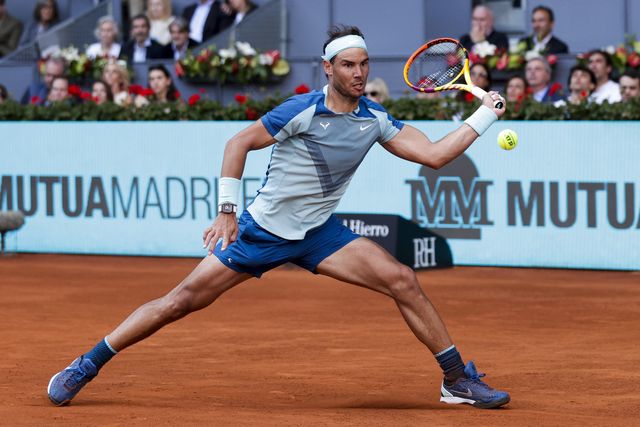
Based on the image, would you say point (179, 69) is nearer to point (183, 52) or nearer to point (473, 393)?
point (183, 52)

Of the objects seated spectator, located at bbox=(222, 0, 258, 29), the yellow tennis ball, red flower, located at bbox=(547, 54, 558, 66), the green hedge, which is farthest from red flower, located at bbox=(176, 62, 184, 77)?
the yellow tennis ball

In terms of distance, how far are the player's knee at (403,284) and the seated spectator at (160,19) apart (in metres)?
11.4

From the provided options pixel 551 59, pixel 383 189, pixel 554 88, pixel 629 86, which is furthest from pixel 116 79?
pixel 629 86

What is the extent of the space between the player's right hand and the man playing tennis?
3.6 inches

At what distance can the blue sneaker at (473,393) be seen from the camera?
7.01 meters

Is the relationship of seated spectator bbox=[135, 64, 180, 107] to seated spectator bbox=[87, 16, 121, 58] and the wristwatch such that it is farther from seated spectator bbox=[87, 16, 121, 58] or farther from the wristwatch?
the wristwatch

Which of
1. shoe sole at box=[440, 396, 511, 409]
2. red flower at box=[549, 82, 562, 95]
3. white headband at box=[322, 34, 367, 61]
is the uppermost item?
white headband at box=[322, 34, 367, 61]

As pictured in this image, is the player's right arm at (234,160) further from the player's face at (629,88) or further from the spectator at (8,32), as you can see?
the spectator at (8,32)

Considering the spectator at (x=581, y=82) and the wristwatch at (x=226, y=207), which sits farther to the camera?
the spectator at (x=581, y=82)

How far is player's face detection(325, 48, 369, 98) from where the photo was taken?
6.86 m

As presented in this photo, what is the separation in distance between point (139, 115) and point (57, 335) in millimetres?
5548

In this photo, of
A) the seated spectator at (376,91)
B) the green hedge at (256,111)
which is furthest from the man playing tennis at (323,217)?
the seated spectator at (376,91)

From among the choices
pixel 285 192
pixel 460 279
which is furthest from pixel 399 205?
pixel 285 192

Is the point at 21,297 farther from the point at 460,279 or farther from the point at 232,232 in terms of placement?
the point at 232,232
